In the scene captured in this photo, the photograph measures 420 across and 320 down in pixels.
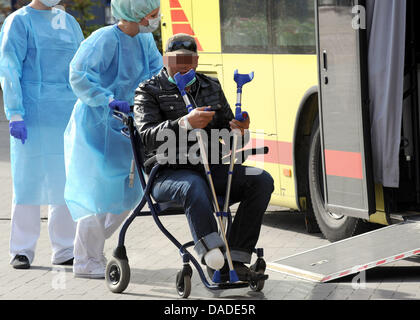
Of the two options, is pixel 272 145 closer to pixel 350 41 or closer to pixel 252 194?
pixel 350 41

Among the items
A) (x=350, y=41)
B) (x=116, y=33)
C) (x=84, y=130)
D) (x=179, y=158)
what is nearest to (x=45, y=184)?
(x=84, y=130)

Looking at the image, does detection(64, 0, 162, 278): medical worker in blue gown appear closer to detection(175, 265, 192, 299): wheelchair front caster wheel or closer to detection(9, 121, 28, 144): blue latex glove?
detection(9, 121, 28, 144): blue latex glove

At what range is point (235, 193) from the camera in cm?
615

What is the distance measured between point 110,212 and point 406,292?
2065 millimetres

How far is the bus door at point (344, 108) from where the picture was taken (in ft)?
23.0

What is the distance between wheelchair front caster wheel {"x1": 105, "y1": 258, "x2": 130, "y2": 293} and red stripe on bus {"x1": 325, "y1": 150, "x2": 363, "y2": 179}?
1.84 meters

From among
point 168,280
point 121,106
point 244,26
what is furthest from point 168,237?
point 244,26

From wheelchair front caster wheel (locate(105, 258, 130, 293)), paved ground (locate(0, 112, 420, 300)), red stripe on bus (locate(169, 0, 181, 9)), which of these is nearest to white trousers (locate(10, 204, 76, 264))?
paved ground (locate(0, 112, 420, 300))

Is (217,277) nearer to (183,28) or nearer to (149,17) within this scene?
(149,17)

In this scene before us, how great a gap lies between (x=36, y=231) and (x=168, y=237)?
182 cm

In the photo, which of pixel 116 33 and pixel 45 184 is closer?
pixel 116 33

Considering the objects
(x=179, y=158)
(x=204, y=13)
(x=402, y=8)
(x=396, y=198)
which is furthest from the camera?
(x=204, y=13)

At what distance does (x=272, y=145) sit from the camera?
28.5 ft

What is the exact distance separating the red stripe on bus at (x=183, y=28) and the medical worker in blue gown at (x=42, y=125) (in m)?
2.43
